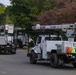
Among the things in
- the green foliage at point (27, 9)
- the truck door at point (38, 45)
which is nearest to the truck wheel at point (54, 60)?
the truck door at point (38, 45)

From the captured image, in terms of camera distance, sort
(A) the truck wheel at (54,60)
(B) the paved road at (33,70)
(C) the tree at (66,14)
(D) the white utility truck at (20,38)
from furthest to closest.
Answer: (D) the white utility truck at (20,38) < (C) the tree at (66,14) < (A) the truck wheel at (54,60) < (B) the paved road at (33,70)

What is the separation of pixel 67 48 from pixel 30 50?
5840 millimetres

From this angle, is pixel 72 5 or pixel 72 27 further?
pixel 72 5

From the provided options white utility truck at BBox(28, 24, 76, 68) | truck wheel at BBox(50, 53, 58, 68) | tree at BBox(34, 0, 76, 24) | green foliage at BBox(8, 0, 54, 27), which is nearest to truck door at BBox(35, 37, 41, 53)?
white utility truck at BBox(28, 24, 76, 68)

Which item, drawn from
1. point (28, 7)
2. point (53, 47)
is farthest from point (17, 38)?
point (53, 47)

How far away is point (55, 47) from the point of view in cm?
1994

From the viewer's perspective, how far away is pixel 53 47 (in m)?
19.9

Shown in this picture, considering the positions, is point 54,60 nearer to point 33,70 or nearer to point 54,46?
point 54,46

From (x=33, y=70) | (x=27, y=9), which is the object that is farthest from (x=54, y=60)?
(x=27, y=9)

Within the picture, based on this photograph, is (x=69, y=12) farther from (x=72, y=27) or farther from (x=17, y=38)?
(x=17, y=38)

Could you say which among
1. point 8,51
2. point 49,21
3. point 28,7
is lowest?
point 8,51

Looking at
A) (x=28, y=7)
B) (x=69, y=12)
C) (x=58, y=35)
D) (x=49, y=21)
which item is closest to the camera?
(x=58, y=35)

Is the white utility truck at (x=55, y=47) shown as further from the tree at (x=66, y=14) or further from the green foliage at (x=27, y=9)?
the green foliage at (x=27, y=9)

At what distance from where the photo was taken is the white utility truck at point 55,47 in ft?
60.4
